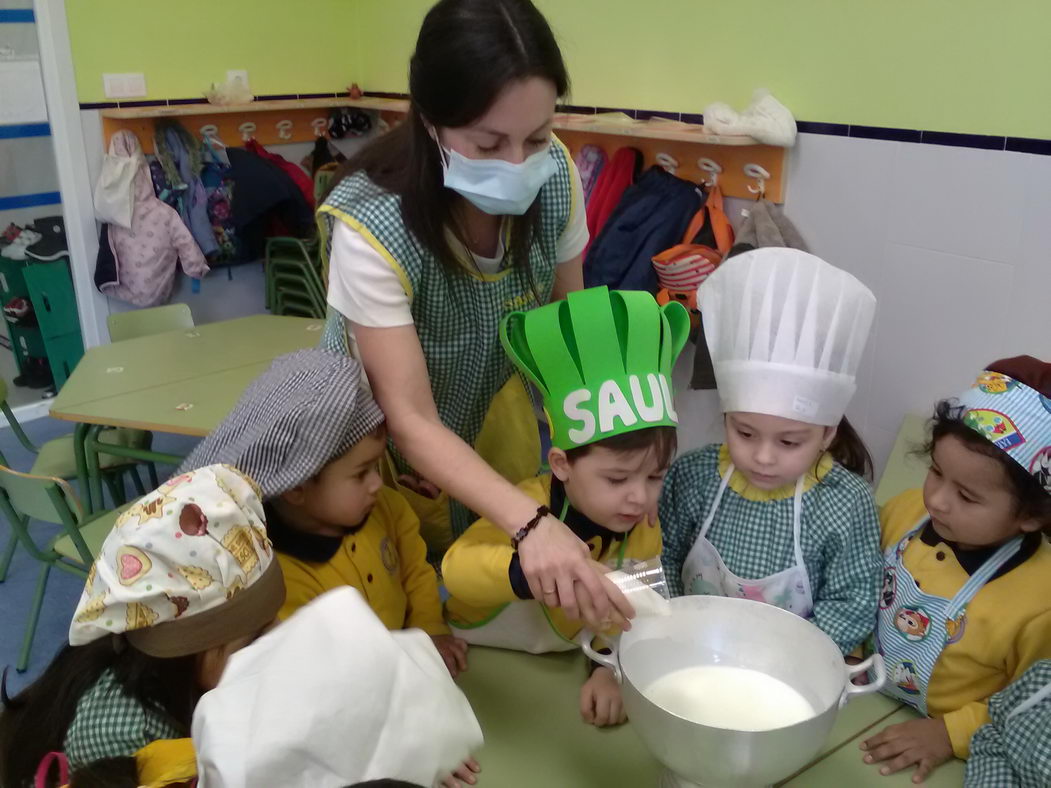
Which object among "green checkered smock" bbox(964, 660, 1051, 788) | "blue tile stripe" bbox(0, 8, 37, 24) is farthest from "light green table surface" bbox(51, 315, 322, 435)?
"green checkered smock" bbox(964, 660, 1051, 788)

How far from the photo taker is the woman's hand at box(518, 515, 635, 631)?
3.27ft

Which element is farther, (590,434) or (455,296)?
(455,296)

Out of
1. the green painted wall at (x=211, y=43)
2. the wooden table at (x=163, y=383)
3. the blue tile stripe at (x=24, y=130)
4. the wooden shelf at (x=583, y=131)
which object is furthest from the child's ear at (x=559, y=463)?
the blue tile stripe at (x=24, y=130)

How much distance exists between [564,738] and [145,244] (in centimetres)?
371

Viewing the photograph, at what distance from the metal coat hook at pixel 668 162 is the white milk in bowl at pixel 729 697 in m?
2.37

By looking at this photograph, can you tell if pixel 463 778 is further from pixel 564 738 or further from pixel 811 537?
pixel 811 537

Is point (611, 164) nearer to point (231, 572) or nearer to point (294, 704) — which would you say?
point (231, 572)

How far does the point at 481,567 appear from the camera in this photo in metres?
1.14

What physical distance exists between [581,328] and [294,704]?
2.03 ft

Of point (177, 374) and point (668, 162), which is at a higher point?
point (668, 162)

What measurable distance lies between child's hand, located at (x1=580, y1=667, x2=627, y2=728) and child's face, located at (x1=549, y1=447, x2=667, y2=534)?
0.21 metres

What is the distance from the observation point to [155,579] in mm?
988

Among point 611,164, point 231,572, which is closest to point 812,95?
point 611,164

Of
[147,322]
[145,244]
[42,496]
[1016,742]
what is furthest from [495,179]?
[145,244]
